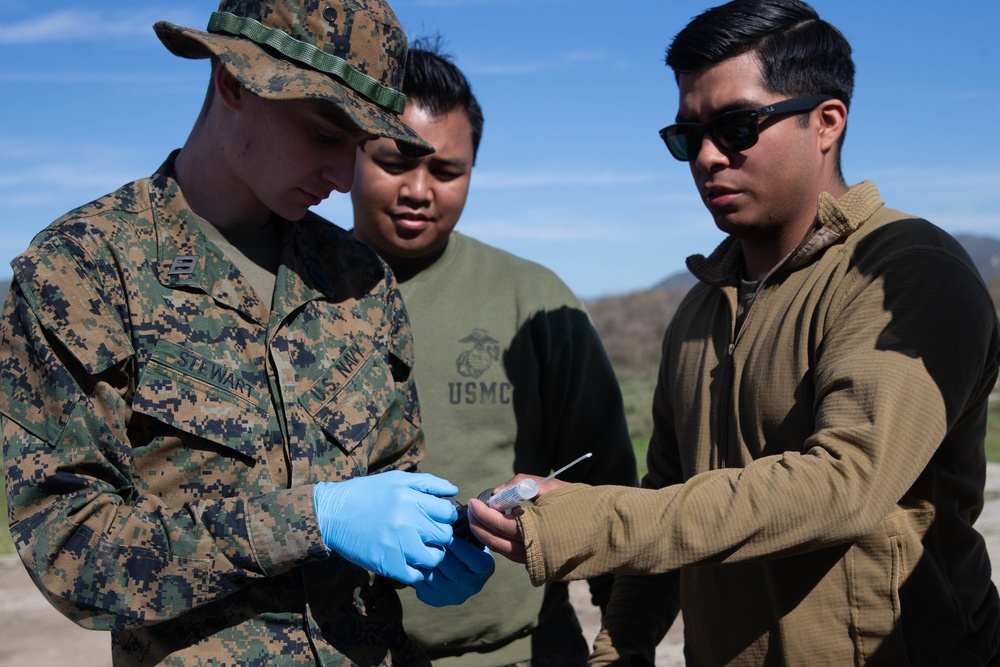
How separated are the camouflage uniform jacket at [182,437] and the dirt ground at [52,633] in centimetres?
391

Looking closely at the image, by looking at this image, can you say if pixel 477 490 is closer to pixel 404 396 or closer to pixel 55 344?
pixel 404 396

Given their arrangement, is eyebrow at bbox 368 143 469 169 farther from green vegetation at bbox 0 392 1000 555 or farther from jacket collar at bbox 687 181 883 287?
green vegetation at bbox 0 392 1000 555

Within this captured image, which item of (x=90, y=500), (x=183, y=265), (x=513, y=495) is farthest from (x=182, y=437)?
(x=513, y=495)

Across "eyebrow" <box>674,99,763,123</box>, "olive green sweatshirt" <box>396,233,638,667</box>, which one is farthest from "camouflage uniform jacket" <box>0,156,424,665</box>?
"eyebrow" <box>674,99,763,123</box>

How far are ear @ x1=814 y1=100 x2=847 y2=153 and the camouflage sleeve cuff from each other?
1675 millimetres

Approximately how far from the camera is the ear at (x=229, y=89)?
2344 millimetres

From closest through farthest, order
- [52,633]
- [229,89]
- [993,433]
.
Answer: [229,89] → [52,633] → [993,433]

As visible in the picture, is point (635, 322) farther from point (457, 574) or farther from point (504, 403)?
point (457, 574)

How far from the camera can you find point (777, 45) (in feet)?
8.80

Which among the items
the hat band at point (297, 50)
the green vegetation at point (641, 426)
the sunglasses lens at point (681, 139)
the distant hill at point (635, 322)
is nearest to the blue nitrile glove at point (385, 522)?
the hat band at point (297, 50)

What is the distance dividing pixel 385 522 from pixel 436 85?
1.76 meters

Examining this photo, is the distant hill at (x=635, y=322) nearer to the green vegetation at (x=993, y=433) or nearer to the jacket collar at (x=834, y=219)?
the green vegetation at (x=993, y=433)

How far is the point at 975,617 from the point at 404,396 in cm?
156

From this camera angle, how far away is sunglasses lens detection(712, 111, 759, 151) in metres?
2.63
